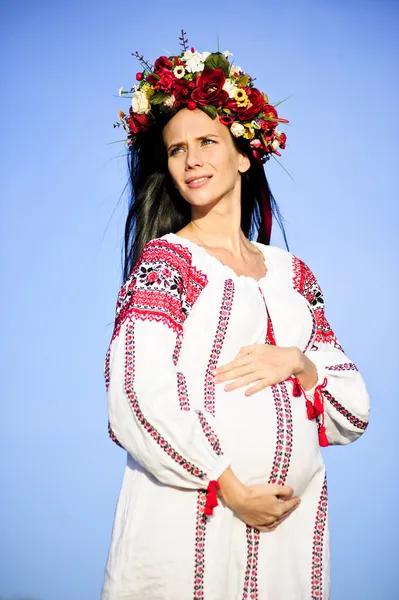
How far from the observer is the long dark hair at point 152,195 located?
3.30 meters

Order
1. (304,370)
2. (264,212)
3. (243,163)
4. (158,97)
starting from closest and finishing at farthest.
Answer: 1. (304,370)
2. (158,97)
3. (243,163)
4. (264,212)

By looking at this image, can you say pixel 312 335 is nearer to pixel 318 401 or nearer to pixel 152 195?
pixel 318 401

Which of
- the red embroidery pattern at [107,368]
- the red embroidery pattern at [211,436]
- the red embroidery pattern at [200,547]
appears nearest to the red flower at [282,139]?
the red embroidery pattern at [107,368]

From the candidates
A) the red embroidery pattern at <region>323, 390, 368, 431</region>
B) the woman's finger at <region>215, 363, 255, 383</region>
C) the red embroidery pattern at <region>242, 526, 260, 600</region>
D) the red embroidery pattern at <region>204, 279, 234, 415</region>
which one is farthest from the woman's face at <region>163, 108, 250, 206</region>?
the red embroidery pattern at <region>242, 526, 260, 600</region>

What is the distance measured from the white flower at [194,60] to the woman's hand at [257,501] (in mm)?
1305

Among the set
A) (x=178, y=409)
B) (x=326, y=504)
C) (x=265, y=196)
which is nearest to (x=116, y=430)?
(x=178, y=409)

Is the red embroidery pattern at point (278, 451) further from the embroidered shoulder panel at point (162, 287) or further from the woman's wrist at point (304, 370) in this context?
the embroidered shoulder panel at point (162, 287)

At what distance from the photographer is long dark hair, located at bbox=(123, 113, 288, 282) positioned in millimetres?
3305

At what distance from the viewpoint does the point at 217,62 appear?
3215 mm

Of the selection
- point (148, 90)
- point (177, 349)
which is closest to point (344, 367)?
point (177, 349)

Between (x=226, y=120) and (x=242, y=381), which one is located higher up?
(x=226, y=120)

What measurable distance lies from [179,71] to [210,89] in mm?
115

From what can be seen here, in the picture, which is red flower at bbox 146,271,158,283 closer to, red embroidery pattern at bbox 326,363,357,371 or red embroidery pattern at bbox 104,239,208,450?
red embroidery pattern at bbox 104,239,208,450

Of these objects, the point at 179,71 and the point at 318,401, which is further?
the point at 179,71
